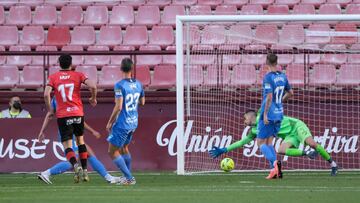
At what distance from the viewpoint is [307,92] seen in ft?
62.7

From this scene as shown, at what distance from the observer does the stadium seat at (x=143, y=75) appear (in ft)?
66.7

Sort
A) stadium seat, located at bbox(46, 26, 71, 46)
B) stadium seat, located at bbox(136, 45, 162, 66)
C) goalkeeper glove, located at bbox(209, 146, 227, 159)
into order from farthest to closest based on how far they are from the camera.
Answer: stadium seat, located at bbox(46, 26, 71, 46) → stadium seat, located at bbox(136, 45, 162, 66) → goalkeeper glove, located at bbox(209, 146, 227, 159)

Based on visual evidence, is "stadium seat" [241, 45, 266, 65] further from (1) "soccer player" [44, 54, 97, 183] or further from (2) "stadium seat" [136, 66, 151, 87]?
(1) "soccer player" [44, 54, 97, 183]

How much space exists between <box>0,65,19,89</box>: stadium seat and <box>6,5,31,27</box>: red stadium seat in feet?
6.67

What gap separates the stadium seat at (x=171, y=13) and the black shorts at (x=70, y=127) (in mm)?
8655

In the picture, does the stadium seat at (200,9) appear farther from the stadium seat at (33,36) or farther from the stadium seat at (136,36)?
the stadium seat at (33,36)

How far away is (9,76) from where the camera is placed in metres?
20.7

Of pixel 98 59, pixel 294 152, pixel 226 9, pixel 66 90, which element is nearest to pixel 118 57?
pixel 98 59

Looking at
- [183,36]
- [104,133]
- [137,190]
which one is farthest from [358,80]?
[137,190]

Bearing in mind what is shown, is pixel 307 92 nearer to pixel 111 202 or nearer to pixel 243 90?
pixel 243 90

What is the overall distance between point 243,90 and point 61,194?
8.12 m

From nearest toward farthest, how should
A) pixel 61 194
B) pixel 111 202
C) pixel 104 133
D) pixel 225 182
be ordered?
pixel 111 202, pixel 61 194, pixel 225 182, pixel 104 133

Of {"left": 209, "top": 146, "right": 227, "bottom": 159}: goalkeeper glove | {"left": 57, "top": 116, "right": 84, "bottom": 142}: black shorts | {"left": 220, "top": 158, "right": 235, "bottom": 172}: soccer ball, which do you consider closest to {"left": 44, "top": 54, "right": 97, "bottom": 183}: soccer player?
{"left": 57, "top": 116, "right": 84, "bottom": 142}: black shorts

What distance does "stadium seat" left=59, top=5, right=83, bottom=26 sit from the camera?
74.1ft
